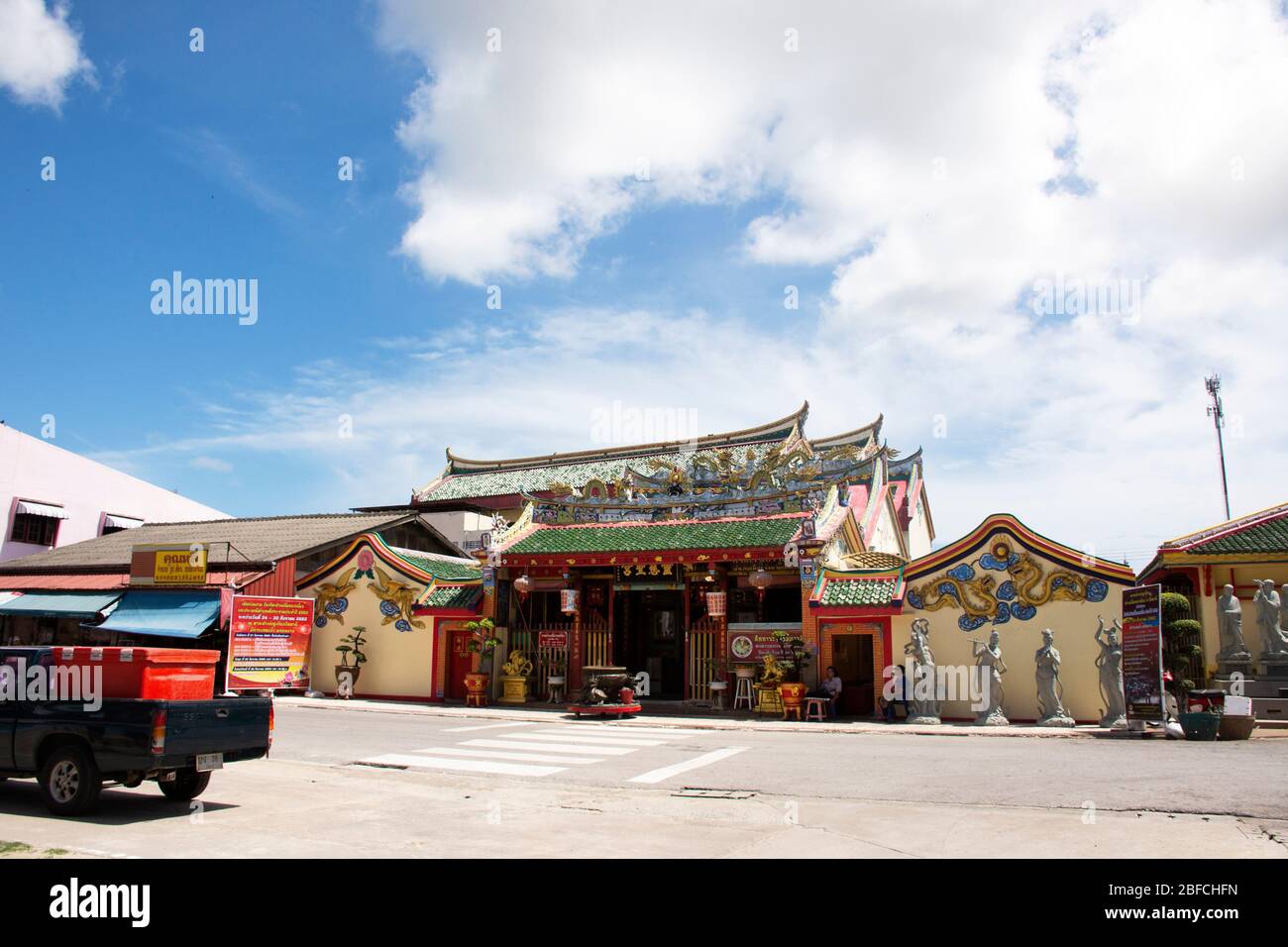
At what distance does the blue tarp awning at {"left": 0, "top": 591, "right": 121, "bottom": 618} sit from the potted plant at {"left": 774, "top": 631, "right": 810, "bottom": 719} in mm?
20093

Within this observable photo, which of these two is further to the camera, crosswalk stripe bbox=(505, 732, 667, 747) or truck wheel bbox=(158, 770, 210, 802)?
crosswalk stripe bbox=(505, 732, 667, 747)

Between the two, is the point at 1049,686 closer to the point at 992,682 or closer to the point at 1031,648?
the point at 992,682

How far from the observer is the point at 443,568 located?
2894cm

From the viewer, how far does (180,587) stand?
26.1 m

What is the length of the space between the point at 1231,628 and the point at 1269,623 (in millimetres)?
719

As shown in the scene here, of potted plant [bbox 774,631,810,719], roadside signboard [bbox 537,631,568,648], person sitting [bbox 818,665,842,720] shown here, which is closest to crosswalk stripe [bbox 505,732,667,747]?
potted plant [bbox 774,631,810,719]

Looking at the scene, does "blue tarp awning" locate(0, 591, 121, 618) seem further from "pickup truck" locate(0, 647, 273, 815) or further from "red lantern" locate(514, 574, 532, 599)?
"pickup truck" locate(0, 647, 273, 815)

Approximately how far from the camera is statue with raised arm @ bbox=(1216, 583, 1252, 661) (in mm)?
18703

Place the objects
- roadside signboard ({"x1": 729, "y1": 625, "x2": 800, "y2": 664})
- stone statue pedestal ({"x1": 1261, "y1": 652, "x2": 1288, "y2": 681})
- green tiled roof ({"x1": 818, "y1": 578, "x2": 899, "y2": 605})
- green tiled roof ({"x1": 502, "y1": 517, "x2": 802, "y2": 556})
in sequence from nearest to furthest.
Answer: stone statue pedestal ({"x1": 1261, "y1": 652, "x2": 1288, "y2": 681}), green tiled roof ({"x1": 818, "y1": 578, "x2": 899, "y2": 605}), roadside signboard ({"x1": 729, "y1": 625, "x2": 800, "y2": 664}), green tiled roof ({"x1": 502, "y1": 517, "x2": 802, "y2": 556})

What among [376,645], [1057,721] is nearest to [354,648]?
[376,645]

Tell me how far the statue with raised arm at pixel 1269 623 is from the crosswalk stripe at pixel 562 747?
520 inches

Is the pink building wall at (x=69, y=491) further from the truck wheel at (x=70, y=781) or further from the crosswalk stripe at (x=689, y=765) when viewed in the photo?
the crosswalk stripe at (x=689, y=765)

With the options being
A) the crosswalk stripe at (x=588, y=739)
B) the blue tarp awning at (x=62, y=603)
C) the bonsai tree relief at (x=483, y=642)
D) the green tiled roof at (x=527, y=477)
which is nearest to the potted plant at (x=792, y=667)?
the crosswalk stripe at (x=588, y=739)
